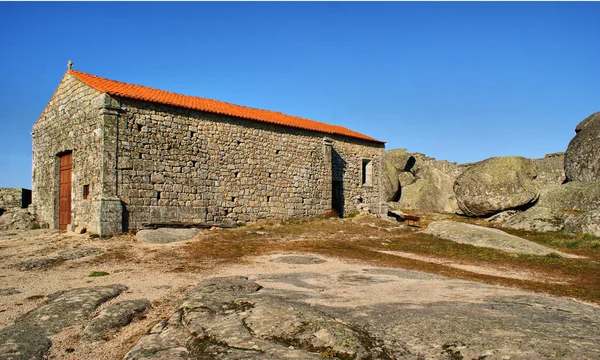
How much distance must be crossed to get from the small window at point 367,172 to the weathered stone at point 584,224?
10291 mm

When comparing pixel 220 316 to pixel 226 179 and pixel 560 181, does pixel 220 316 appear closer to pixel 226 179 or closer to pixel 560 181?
pixel 226 179

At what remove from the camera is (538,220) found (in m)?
19.8

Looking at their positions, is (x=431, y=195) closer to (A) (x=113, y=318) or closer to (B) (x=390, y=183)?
(B) (x=390, y=183)

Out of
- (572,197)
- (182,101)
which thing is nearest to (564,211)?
(572,197)

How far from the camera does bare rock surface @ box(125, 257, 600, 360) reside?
3875 millimetres

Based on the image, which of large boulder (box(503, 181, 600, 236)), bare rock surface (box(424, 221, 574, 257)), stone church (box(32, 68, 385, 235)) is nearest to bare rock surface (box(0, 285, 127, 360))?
stone church (box(32, 68, 385, 235))

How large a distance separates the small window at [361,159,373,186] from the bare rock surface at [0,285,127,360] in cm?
1888

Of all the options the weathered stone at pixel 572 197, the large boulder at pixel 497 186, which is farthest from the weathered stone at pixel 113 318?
the weathered stone at pixel 572 197

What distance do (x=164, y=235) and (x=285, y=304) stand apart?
32.1 feet

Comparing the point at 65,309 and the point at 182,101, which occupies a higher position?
the point at 182,101

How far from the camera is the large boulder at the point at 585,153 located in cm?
2230

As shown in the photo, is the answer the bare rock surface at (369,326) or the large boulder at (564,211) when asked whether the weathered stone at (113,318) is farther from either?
the large boulder at (564,211)

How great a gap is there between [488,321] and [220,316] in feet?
10.3

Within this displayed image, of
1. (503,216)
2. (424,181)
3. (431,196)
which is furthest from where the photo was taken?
(424,181)
